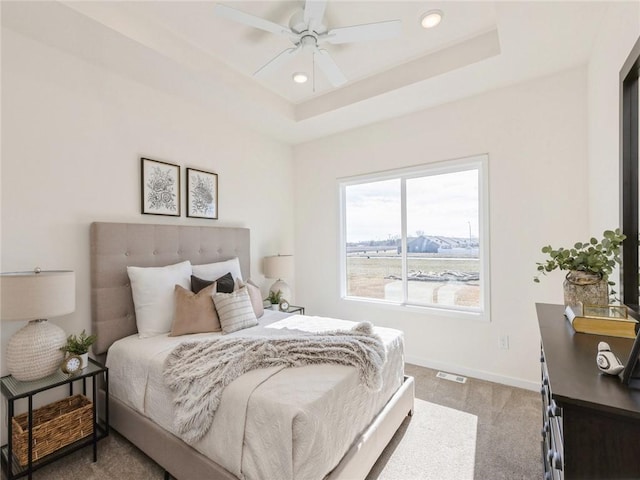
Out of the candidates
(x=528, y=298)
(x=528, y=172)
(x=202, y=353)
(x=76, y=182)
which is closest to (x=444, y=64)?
(x=528, y=172)

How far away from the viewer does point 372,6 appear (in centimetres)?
205

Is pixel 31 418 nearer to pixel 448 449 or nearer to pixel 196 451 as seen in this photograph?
pixel 196 451

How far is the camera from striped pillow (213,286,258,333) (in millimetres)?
2303

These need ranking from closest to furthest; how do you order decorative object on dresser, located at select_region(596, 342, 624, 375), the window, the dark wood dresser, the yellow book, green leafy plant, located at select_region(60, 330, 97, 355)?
the dark wood dresser < decorative object on dresser, located at select_region(596, 342, 624, 375) < the yellow book < green leafy plant, located at select_region(60, 330, 97, 355) < the window

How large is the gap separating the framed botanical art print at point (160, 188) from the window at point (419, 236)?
194 cm

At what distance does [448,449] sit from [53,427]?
95.2 inches

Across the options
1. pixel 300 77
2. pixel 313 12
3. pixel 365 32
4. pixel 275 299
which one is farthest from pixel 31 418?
pixel 300 77

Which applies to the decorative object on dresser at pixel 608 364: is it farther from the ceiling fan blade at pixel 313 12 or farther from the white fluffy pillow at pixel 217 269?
the white fluffy pillow at pixel 217 269

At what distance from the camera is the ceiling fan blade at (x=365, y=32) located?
1.74m

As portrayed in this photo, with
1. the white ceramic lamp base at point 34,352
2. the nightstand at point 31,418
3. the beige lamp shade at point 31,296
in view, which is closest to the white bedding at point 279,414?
the nightstand at point 31,418

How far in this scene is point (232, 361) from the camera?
162 cm

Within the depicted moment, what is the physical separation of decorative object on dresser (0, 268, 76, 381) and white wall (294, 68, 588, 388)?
2.84m

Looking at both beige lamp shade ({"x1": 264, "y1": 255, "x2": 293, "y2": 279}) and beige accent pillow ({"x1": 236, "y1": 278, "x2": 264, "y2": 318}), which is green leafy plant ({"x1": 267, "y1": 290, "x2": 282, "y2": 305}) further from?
beige accent pillow ({"x1": 236, "y1": 278, "x2": 264, "y2": 318})

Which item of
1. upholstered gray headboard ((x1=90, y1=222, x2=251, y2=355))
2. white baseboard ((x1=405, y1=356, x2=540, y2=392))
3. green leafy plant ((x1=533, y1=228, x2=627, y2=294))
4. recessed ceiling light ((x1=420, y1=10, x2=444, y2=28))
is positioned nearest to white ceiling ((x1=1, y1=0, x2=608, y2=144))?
recessed ceiling light ((x1=420, y1=10, x2=444, y2=28))
